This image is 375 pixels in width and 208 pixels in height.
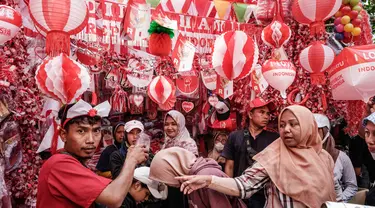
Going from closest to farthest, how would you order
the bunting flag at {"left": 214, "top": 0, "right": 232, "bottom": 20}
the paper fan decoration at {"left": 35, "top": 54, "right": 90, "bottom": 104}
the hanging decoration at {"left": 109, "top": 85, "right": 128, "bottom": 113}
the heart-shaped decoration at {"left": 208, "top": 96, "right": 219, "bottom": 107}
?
the paper fan decoration at {"left": 35, "top": 54, "right": 90, "bottom": 104}, the bunting flag at {"left": 214, "top": 0, "right": 232, "bottom": 20}, the hanging decoration at {"left": 109, "top": 85, "right": 128, "bottom": 113}, the heart-shaped decoration at {"left": 208, "top": 96, "right": 219, "bottom": 107}

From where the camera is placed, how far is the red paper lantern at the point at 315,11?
12.5 ft

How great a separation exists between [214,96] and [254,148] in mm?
2770

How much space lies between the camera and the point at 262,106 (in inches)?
146

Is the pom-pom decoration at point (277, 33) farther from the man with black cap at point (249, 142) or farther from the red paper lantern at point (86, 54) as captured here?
the red paper lantern at point (86, 54)

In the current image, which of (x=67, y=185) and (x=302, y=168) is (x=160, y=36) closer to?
(x=302, y=168)

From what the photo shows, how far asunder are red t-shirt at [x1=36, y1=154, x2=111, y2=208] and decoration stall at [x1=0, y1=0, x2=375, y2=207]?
757mm

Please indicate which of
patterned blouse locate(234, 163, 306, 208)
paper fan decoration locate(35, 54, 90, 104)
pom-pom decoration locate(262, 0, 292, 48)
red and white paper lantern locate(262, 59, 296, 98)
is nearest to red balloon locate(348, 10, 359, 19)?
pom-pom decoration locate(262, 0, 292, 48)

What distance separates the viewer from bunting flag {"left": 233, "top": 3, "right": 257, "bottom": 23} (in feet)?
19.1

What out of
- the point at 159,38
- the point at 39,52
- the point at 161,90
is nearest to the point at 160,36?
the point at 159,38

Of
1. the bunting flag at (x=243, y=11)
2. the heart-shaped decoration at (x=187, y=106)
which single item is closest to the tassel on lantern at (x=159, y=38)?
the bunting flag at (x=243, y=11)

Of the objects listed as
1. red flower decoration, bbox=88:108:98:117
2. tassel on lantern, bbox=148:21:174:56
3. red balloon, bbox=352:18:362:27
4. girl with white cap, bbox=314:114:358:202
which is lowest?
girl with white cap, bbox=314:114:358:202

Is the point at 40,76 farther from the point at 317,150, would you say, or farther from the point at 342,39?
the point at 342,39

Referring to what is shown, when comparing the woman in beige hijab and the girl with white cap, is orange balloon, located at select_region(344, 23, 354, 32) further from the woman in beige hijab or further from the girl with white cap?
the woman in beige hijab

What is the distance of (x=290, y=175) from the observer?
2254 mm
